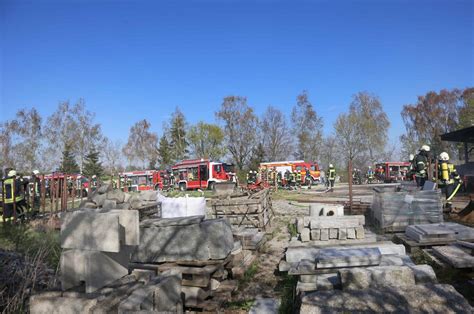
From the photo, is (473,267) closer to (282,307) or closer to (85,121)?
(282,307)

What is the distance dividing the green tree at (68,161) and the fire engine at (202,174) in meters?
18.3

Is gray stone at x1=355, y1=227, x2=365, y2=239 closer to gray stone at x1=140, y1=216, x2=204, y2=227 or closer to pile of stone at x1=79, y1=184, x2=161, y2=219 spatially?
gray stone at x1=140, y1=216, x2=204, y2=227

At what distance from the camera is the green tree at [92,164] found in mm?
42375

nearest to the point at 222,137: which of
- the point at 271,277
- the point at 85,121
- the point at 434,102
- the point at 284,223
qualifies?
the point at 85,121

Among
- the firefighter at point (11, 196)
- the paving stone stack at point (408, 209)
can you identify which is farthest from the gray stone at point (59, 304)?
the firefighter at point (11, 196)

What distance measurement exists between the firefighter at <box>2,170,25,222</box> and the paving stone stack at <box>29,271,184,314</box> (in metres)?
8.05

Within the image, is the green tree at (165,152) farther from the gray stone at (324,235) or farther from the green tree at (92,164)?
the gray stone at (324,235)

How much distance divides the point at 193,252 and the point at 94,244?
1.57m

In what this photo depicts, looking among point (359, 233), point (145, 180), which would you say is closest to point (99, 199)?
point (359, 233)

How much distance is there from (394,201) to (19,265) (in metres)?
7.56

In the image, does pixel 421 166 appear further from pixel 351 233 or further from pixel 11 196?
pixel 11 196

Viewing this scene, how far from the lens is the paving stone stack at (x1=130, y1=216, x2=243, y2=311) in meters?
4.44

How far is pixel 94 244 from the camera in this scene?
139 inches

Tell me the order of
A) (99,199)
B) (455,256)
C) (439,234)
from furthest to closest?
(99,199), (439,234), (455,256)
